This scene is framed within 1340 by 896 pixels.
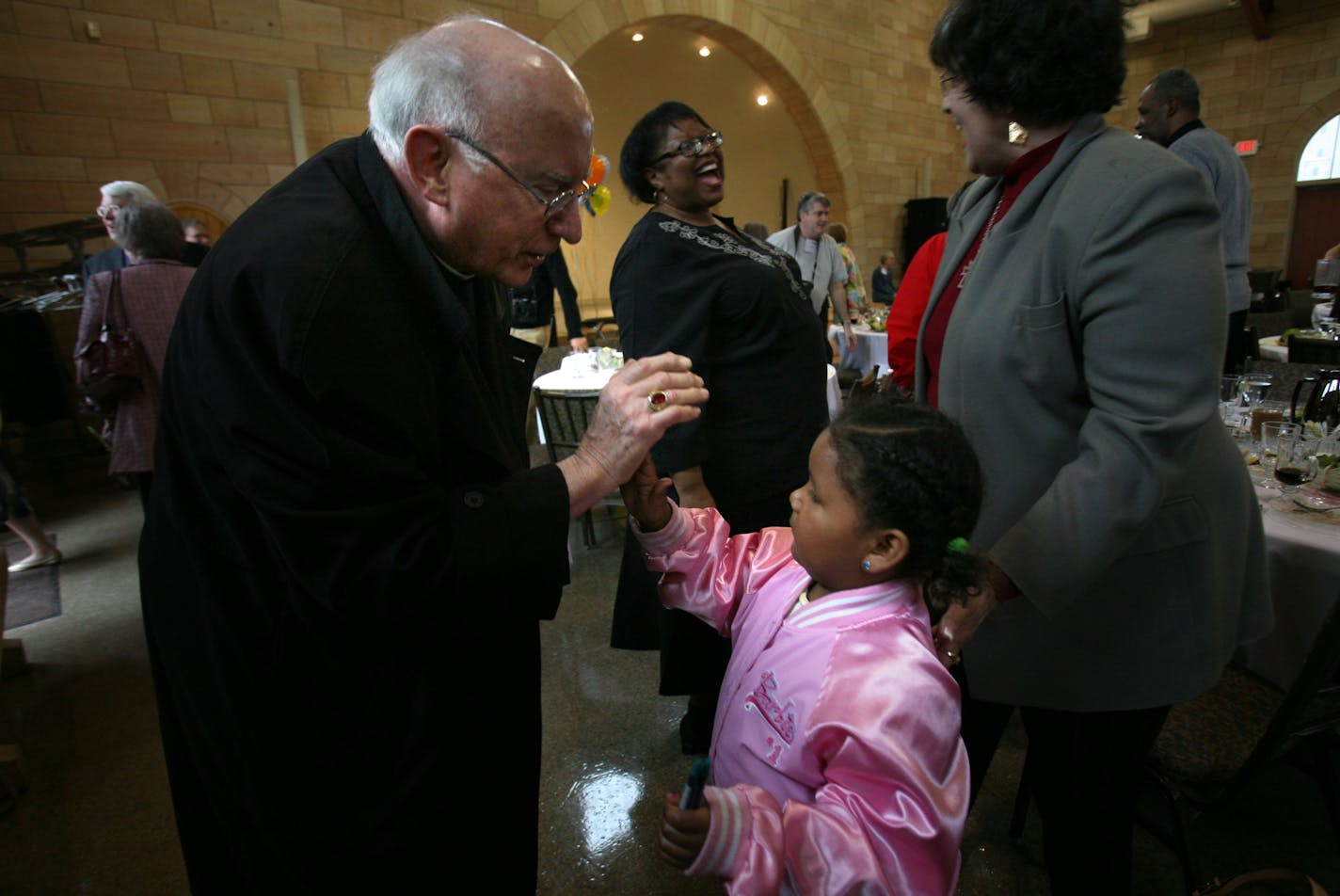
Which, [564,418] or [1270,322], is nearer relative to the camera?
[564,418]

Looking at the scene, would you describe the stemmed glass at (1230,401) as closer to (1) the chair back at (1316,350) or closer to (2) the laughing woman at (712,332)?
(2) the laughing woman at (712,332)

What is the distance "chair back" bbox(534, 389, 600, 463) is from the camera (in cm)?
375

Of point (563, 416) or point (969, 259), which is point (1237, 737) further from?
point (563, 416)

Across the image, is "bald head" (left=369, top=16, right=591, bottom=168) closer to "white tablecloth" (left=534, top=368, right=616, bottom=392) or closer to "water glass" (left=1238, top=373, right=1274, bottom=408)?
"white tablecloth" (left=534, top=368, right=616, bottom=392)

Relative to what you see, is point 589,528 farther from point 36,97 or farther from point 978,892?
point 36,97

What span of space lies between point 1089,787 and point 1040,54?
48.3 inches

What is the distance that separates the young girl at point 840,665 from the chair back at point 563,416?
2.49m

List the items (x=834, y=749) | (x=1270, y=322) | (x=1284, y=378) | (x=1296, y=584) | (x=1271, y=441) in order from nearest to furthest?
1. (x=834, y=749)
2. (x=1296, y=584)
3. (x=1271, y=441)
4. (x=1284, y=378)
5. (x=1270, y=322)

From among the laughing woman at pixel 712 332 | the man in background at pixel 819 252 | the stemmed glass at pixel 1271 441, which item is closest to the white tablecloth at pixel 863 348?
the man in background at pixel 819 252

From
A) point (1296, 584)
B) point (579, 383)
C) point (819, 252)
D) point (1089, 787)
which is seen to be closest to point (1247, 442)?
point (1296, 584)

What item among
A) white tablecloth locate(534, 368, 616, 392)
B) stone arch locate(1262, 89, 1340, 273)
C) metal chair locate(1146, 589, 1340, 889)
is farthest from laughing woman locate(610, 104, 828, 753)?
stone arch locate(1262, 89, 1340, 273)

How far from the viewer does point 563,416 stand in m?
3.89

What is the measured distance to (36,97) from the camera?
531cm

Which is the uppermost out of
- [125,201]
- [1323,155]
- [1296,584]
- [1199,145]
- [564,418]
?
[1323,155]
